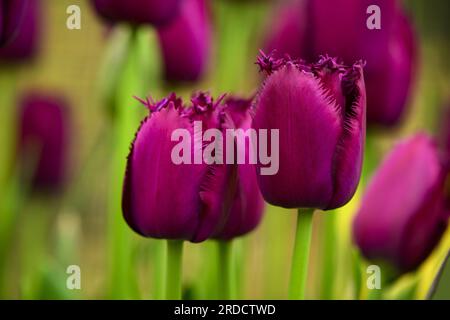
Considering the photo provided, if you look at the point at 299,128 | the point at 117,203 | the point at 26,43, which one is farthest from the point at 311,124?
the point at 26,43

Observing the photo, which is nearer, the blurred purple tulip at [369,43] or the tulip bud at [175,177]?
the tulip bud at [175,177]

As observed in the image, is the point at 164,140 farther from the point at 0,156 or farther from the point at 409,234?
the point at 0,156

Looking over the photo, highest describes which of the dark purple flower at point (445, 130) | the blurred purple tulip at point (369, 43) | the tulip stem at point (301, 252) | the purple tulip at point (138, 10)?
the purple tulip at point (138, 10)

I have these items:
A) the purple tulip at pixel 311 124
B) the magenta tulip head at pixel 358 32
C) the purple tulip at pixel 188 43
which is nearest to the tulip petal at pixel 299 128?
the purple tulip at pixel 311 124

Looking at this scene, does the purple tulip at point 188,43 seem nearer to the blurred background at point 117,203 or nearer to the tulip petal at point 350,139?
the blurred background at point 117,203

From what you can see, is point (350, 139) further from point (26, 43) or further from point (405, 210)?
point (26, 43)

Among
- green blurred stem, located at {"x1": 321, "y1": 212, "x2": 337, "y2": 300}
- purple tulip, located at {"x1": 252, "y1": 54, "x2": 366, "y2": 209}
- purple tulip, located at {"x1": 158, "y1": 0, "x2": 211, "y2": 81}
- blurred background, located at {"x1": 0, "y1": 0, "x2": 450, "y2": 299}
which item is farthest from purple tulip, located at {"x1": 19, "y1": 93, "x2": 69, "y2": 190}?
purple tulip, located at {"x1": 252, "y1": 54, "x2": 366, "y2": 209}
